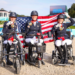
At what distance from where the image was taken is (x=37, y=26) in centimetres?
466

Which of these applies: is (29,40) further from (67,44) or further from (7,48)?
(67,44)

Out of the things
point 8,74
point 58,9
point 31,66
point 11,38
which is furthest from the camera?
point 58,9

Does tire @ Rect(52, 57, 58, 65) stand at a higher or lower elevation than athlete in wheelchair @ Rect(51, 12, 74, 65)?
lower

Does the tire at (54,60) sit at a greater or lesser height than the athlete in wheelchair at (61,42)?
lesser

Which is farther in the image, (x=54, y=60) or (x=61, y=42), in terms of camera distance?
(x=54, y=60)

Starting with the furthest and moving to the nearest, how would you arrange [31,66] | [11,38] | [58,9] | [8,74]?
[58,9] → [31,66] → [11,38] → [8,74]

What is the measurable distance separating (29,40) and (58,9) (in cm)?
1673

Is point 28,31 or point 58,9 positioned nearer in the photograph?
point 28,31

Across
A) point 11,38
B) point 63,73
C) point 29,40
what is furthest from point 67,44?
point 11,38

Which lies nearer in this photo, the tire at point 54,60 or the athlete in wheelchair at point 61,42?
the athlete in wheelchair at point 61,42

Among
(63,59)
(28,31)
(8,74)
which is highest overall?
(28,31)

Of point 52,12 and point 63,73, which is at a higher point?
point 52,12

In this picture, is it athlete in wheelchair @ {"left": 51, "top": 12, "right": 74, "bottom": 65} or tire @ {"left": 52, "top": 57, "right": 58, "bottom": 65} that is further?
tire @ {"left": 52, "top": 57, "right": 58, "bottom": 65}

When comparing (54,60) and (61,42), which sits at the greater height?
(61,42)
